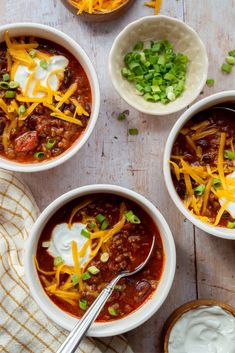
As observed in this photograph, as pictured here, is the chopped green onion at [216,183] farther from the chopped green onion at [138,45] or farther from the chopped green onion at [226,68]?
the chopped green onion at [138,45]

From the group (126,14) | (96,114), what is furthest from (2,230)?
(126,14)

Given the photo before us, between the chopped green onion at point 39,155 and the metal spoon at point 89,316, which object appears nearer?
the metal spoon at point 89,316

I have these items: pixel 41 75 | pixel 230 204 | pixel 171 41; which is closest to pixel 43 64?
pixel 41 75

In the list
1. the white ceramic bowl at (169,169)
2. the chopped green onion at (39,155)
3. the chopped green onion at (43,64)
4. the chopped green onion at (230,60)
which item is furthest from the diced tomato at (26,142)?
the chopped green onion at (230,60)

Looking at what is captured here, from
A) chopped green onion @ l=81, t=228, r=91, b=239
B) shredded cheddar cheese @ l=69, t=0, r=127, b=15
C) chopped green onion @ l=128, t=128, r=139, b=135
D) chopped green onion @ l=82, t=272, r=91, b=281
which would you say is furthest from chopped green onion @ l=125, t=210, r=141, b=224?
shredded cheddar cheese @ l=69, t=0, r=127, b=15

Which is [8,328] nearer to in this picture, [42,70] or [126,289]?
[126,289]

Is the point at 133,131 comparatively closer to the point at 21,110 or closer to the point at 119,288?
the point at 21,110

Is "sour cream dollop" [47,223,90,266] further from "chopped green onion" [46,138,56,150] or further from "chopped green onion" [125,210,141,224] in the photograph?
"chopped green onion" [46,138,56,150]
